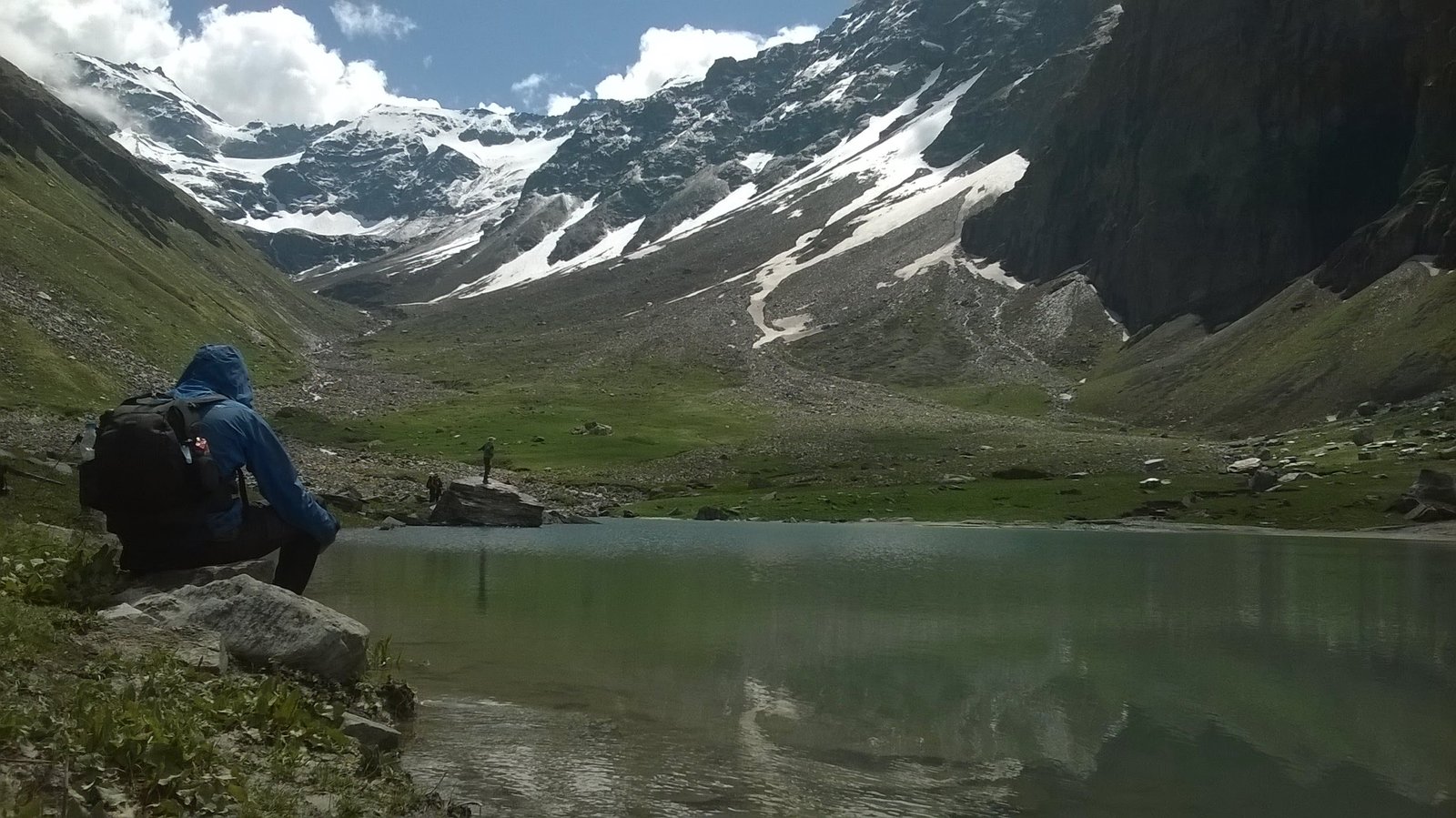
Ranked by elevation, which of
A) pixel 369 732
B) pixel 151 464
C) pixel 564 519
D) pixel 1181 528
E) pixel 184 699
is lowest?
pixel 369 732

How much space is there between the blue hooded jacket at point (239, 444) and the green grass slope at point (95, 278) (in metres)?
51.4

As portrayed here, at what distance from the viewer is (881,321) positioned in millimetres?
173125

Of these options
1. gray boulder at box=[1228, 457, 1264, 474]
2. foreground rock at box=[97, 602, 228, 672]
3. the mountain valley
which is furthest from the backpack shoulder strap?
gray boulder at box=[1228, 457, 1264, 474]

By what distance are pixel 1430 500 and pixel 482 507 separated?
55529 millimetres

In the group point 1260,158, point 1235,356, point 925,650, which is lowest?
point 925,650

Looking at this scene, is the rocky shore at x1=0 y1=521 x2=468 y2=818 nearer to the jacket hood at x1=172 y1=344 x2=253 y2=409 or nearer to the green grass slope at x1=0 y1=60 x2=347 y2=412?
the jacket hood at x1=172 y1=344 x2=253 y2=409

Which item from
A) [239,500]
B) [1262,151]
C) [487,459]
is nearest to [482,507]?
[487,459]

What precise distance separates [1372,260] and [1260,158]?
111 ft

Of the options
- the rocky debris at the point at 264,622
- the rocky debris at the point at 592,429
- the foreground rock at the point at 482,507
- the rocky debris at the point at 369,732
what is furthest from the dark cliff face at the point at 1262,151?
the rocky debris at the point at 369,732

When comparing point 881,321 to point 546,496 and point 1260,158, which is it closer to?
point 1260,158

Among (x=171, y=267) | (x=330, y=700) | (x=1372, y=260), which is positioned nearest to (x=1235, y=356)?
(x=1372, y=260)

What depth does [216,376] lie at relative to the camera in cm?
1267

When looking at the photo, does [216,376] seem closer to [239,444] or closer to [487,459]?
[239,444]

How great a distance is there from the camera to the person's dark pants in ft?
40.6
